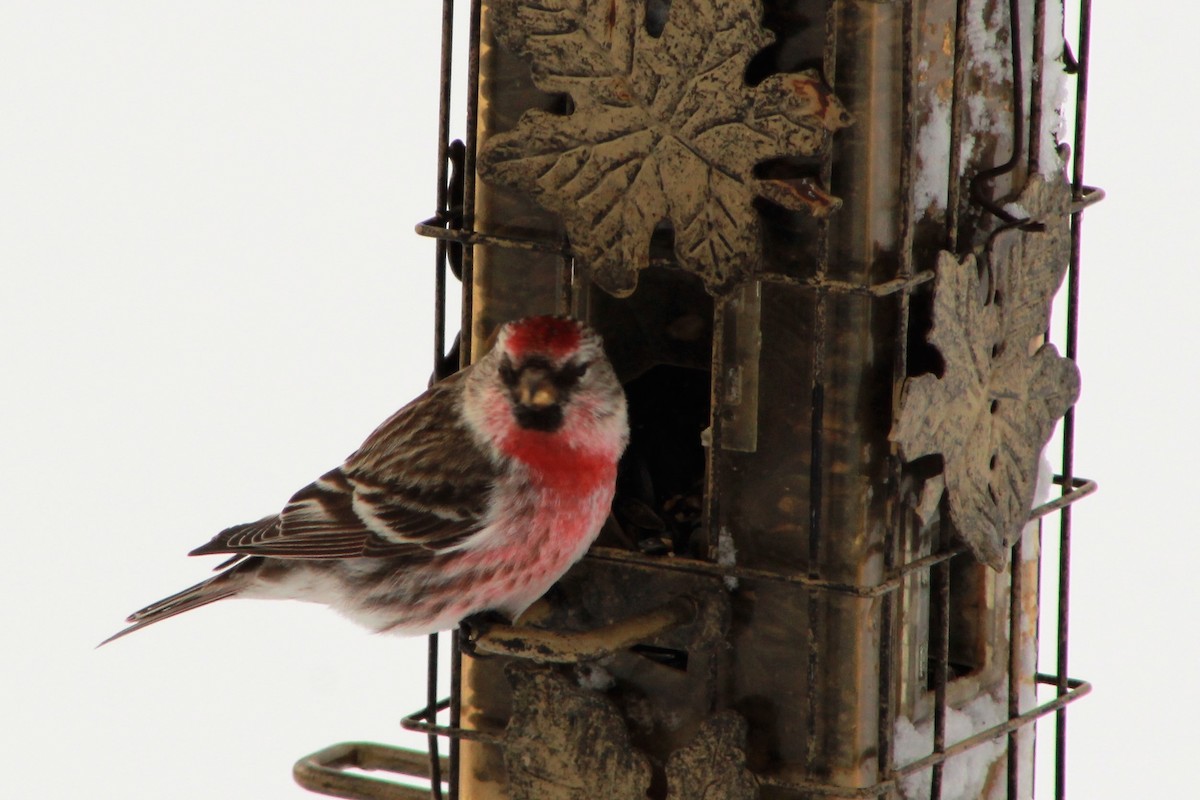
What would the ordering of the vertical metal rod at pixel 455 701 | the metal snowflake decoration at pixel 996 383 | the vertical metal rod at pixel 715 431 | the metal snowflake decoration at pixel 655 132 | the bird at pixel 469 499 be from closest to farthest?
1. the metal snowflake decoration at pixel 655 132
2. the metal snowflake decoration at pixel 996 383
3. the vertical metal rod at pixel 715 431
4. the bird at pixel 469 499
5. the vertical metal rod at pixel 455 701

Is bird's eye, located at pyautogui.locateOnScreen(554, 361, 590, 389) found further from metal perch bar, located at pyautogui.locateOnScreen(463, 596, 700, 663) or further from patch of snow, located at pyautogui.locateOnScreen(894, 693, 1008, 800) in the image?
patch of snow, located at pyautogui.locateOnScreen(894, 693, 1008, 800)

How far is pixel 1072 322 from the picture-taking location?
14.3ft

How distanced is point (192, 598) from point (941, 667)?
4.84ft

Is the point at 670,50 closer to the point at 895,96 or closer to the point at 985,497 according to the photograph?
the point at 895,96

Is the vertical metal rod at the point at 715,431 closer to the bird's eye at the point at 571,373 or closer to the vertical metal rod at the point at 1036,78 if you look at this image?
the bird's eye at the point at 571,373

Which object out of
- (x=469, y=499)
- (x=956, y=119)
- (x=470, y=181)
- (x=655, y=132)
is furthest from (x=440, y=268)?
(x=956, y=119)

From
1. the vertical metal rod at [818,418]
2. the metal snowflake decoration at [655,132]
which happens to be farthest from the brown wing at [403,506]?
the vertical metal rod at [818,418]

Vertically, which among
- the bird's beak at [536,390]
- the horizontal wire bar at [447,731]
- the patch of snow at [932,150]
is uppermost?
the patch of snow at [932,150]

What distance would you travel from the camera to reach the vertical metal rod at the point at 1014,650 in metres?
4.32

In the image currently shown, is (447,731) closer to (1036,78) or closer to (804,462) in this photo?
(804,462)

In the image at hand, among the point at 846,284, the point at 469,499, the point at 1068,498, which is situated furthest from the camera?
the point at 1068,498

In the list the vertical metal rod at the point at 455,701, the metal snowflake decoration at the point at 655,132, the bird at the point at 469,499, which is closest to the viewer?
the metal snowflake decoration at the point at 655,132

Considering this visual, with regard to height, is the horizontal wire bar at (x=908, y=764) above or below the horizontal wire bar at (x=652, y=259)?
below

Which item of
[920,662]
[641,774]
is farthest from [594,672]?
[920,662]
